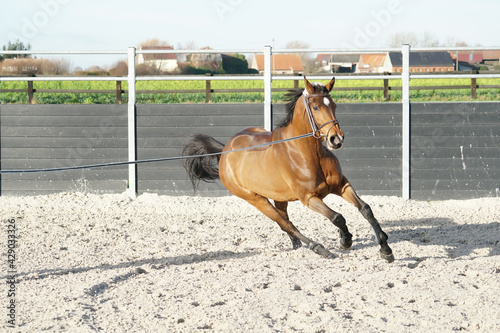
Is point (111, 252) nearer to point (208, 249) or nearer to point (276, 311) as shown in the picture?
point (208, 249)

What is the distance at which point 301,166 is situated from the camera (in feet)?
18.2

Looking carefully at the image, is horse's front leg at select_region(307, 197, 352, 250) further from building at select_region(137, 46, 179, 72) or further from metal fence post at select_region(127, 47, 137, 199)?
building at select_region(137, 46, 179, 72)

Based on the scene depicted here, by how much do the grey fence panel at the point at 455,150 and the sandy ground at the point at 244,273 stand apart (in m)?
0.58

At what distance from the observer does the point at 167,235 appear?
23.4 feet

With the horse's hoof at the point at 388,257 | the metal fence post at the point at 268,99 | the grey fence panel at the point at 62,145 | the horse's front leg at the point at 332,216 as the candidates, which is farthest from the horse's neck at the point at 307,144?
the grey fence panel at the point at 62,145

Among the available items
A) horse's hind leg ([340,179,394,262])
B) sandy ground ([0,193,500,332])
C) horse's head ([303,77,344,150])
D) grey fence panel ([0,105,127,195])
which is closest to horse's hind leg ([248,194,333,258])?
sandy ground ([0,193,500,332])

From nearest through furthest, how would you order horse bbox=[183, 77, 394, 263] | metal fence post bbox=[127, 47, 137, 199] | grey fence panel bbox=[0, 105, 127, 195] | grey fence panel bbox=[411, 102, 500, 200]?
1. horse bbox=[183, 77, 394, 263]
2. grey fence panel bbox=[411, 102, 500, 200]
3. metal fence post bbox=[127, 47, 137, 199]
4. grey fence panel bbox=[0, 105, 127, 195]

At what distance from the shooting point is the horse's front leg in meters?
5.43

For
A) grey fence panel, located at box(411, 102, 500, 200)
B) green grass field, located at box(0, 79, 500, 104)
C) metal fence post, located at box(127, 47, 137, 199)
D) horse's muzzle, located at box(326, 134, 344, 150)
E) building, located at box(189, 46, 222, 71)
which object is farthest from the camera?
green grass field, located at box(0, 79, 500, 104)

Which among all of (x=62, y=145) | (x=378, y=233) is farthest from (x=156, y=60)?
(x=378, y=233)

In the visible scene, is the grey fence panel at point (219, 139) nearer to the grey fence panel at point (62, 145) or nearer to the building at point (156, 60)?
the grey fence panel at point (62, 145)

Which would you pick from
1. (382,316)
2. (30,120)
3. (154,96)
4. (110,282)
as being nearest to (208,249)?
(110,282)

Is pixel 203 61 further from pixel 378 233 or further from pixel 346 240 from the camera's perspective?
pixel 378 233

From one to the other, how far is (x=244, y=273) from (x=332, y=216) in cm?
92
